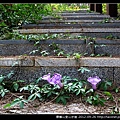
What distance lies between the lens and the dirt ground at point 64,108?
149cm

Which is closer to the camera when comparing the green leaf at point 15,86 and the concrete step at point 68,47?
the green leaf at point 15,86

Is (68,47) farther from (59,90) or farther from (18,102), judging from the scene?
(18,102)

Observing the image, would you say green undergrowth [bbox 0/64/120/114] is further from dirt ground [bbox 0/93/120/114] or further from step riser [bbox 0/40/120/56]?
step riser [bbox 0/40/120/56]

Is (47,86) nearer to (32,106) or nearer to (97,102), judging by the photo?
(32,106)

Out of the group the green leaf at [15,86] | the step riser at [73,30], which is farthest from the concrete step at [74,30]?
the green leaf at [15,86]

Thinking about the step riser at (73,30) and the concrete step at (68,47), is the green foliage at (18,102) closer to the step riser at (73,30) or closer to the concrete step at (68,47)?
the concrete step at (68,47)

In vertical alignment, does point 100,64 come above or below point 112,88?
above

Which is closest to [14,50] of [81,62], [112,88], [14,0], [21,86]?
[21,86]

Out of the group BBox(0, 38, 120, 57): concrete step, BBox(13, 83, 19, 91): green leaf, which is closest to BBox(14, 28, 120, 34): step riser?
BBox(0, 38, 120, 57): concrete step

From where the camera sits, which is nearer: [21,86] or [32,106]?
[32,106]

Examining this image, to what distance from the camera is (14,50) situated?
7.66ft

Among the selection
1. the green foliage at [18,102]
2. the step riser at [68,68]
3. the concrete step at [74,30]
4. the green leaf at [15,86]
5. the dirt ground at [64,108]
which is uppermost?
the concrete step at [74,30]

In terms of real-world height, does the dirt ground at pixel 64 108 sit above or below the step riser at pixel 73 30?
below

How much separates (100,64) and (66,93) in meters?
0.31
